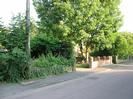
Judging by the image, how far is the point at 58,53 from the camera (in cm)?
3206

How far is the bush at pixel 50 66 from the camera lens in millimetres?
23000

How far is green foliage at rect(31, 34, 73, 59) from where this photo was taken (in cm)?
3169

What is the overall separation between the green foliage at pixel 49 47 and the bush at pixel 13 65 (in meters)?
11.0

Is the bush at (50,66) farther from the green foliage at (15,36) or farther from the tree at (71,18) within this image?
the tree at (71,18)

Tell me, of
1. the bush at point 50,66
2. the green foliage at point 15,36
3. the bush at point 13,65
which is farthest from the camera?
the green foliage at point 15,36

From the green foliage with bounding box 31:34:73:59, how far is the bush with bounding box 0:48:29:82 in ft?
36.2

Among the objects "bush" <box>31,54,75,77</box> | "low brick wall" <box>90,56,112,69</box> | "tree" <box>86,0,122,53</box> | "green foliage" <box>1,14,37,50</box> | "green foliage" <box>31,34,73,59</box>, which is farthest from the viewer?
"low brick wall" <box>90,56,112,69</box>

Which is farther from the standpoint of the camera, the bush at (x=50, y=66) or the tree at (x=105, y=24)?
the tree at (x=105, y=24)

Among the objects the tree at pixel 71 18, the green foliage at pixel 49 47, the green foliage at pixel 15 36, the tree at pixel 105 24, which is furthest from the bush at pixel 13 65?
the tree at pixel 105 24

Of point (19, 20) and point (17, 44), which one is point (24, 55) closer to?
point (17, 44)

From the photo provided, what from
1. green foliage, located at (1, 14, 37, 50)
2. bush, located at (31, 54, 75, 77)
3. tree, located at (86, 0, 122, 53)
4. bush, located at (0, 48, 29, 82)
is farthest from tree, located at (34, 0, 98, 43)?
bush, located at (0, 48, 29, 82)

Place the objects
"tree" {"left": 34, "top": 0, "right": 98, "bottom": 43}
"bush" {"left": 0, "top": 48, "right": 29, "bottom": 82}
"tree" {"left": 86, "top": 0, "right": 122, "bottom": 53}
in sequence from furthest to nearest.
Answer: "tree" {"left": 86, "top": 0, "right": 122, "bottom": 53} < "tree" {"left": 34, "top": 0, "right": 98, "bottom": 43} < "bush" {"left": 0, "top": 48, "right": 29, "bottom": 82}

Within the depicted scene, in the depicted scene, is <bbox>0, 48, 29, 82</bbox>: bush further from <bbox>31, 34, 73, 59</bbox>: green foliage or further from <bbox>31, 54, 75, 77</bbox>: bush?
<bbox>31, 34, 73, 59</bbox>: green foliage

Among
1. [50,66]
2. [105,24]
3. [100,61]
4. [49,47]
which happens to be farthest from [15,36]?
[100,61]
